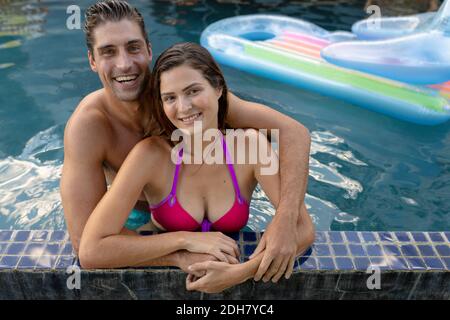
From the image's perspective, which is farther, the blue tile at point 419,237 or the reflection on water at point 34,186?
the reflection on water at point 34,186

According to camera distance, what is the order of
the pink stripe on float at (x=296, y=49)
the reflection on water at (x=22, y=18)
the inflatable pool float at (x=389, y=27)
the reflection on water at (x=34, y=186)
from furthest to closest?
the reflection on water at (x=22, y=18) < the inflatable pool float at (x=389, y=27) < the pink stripe on float at (x=296, y=49) < the reflection on water at (x=34, y=186)

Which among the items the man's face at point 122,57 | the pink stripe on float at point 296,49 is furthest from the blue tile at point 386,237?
the pink stripe on float at point 296,49

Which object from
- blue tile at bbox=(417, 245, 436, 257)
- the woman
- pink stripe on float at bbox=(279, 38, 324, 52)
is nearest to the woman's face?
the woman

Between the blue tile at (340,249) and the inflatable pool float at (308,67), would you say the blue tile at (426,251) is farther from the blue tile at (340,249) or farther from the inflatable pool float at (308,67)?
the inflatable pool float at (308,67)

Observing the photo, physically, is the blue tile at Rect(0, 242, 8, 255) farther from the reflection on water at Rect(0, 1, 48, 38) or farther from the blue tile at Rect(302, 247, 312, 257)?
the reflection on water at Rect(0, 1, 48, 38)

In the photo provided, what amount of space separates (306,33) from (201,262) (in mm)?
4261

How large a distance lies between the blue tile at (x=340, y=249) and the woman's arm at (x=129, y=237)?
519 millimetres

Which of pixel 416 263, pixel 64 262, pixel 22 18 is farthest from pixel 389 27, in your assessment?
pixel 22 18

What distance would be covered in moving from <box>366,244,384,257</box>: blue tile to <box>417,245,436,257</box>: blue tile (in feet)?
0.67

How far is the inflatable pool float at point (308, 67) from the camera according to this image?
13.5 feet

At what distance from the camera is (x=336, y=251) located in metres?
2.16

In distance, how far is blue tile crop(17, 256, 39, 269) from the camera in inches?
81.4

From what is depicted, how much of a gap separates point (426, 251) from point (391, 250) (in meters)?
0.17

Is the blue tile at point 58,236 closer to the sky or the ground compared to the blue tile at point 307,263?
closer to the ground
